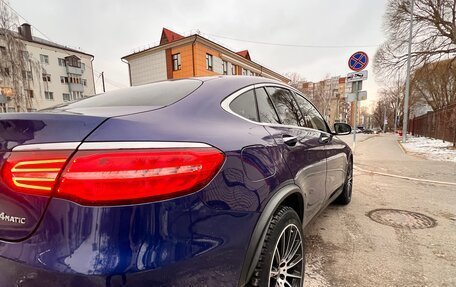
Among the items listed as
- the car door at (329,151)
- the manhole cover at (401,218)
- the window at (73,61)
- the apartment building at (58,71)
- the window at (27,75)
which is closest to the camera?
the car door at (329,151)

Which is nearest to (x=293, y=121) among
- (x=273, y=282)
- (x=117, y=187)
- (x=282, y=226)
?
(x=282, y=226)

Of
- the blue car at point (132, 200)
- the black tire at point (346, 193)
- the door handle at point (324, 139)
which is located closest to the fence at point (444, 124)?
the black tire at point (346, 193)

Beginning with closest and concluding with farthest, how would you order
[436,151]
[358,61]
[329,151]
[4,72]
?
[329,151] < [358,61] < [436,151] < [4,72]

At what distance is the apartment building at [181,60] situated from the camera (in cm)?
2503

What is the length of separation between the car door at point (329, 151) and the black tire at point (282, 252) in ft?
3.59

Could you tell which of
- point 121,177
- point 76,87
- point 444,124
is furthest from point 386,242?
point 76,87

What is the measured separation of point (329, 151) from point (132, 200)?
96.6 inches

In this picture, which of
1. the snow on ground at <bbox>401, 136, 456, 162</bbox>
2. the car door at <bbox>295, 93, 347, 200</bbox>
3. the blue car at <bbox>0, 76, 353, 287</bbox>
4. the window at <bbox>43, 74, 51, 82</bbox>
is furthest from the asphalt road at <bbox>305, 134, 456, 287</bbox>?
the window at <bbox>43, 74, 51, 82</bbox>

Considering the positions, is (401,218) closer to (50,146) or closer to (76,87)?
(50,146)

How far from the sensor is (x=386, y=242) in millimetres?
2920

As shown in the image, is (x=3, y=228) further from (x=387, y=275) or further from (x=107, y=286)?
(x=387, y=275)

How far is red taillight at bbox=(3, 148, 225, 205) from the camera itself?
97cm

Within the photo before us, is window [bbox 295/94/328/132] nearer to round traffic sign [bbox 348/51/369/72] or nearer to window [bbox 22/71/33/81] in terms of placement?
round traffic sign [bbox 348/51/369/72]

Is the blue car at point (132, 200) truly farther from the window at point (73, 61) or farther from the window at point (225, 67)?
the window at point (73, 61)
